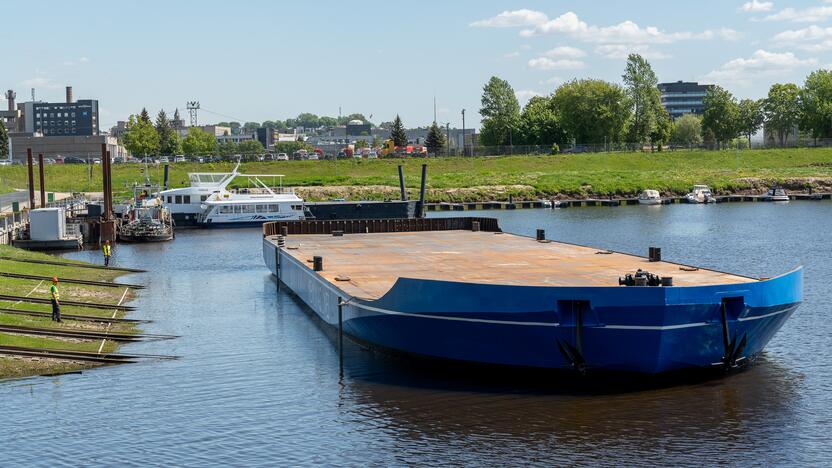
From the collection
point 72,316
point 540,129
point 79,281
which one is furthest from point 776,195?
point 72,316

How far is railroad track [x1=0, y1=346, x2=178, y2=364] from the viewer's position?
26.0m

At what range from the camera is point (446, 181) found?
411 ft

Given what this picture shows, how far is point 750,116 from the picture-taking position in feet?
582

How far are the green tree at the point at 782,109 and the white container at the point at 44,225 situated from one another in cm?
13320

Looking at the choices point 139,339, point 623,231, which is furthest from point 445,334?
point 623,231

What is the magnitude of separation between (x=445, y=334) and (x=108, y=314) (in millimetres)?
15434

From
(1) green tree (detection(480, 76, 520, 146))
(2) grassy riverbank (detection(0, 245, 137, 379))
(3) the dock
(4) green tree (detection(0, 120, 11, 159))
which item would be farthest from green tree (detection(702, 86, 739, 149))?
(2) grassy riverbank (detection(0, 245, 137, 379))

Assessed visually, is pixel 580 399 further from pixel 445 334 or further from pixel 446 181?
pixel 446 181

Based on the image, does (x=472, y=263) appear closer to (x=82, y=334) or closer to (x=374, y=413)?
(x=82, y=334)

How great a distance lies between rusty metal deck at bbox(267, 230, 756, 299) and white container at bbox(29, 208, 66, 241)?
2035 centimetres

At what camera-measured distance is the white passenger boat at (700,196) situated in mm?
114938

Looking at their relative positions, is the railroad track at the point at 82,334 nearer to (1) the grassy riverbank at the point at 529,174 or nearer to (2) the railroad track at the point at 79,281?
(2) the railroad track at the point at 79,281

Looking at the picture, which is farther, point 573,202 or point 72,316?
point 573,202

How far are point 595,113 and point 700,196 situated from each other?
42312mm
